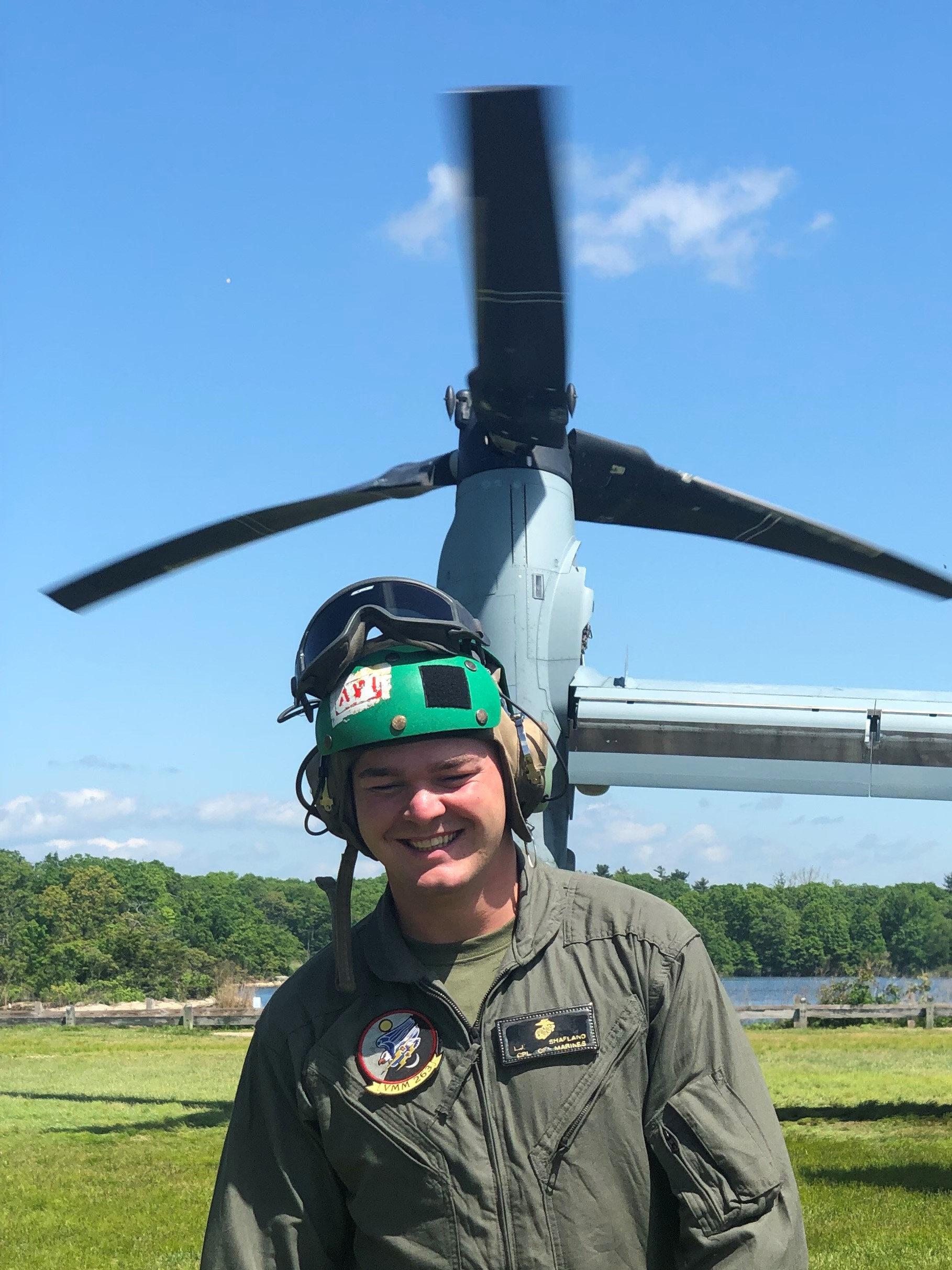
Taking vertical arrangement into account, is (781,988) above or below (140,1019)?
below

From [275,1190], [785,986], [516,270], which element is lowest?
[785,986]

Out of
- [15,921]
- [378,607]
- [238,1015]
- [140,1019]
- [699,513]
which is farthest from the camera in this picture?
[15,921]

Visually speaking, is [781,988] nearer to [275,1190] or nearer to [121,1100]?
[121,1100]

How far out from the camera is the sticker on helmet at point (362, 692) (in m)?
2.21

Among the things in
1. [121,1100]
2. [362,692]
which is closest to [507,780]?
[362,692]

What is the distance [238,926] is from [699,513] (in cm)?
6737

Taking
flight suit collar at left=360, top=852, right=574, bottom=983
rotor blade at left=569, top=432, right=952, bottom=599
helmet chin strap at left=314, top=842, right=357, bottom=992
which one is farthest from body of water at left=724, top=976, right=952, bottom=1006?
flight suit collar at left=360, top=852, right=574, bottom=983

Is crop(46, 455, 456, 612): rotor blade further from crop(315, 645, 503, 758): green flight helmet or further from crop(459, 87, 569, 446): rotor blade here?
crop(315, 645, 503, 758): green flight helmet

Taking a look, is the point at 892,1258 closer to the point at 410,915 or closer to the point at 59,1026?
→ the point at 410,915

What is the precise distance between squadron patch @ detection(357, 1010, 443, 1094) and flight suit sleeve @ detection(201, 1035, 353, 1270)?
13 centimetres

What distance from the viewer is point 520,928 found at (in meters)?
2.16

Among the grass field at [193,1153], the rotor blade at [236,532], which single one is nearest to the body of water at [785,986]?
the grass field at [193,1153]

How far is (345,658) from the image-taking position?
2330mm

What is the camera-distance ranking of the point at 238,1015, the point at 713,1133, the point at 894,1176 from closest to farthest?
the point at 713,1133, the point at 894,1176, the point at 238,1015
